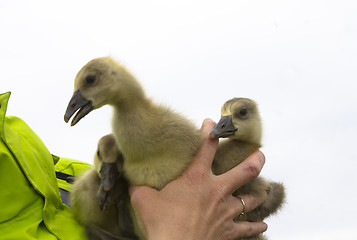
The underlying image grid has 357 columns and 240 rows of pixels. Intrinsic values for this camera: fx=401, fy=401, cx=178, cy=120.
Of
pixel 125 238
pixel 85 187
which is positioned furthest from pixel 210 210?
pixel 85 187

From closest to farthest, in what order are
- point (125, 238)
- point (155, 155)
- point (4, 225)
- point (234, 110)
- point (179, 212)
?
1. point (4, 225)
2. point (179, 212)
3. point (155, 155)
4. point (125, 238)
5. point (234, 110)

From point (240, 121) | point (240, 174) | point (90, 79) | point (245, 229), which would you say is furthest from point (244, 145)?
point (90, 79)

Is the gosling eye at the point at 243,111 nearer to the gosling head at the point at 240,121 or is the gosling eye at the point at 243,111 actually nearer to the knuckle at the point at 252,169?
the gosling head at the point at 240,121

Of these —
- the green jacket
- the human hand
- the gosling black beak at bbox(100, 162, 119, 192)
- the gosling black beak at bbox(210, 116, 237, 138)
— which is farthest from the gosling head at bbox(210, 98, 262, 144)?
the green jacket

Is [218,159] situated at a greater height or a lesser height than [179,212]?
greater

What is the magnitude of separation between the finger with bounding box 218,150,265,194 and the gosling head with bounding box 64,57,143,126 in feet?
1.89

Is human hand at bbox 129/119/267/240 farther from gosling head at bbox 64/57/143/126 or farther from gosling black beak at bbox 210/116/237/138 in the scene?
gosling head at bbox 64/57/143/126

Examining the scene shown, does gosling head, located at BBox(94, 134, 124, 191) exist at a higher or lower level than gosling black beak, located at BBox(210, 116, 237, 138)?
lower

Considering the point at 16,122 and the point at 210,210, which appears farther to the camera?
the point at 16,122

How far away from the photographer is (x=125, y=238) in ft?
6.43

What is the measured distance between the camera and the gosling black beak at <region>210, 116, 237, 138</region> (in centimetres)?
197

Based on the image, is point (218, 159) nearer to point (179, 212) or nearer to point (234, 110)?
point (234, 110)

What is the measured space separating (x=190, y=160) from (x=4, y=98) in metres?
0.89

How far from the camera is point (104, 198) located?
1762 millimetres
